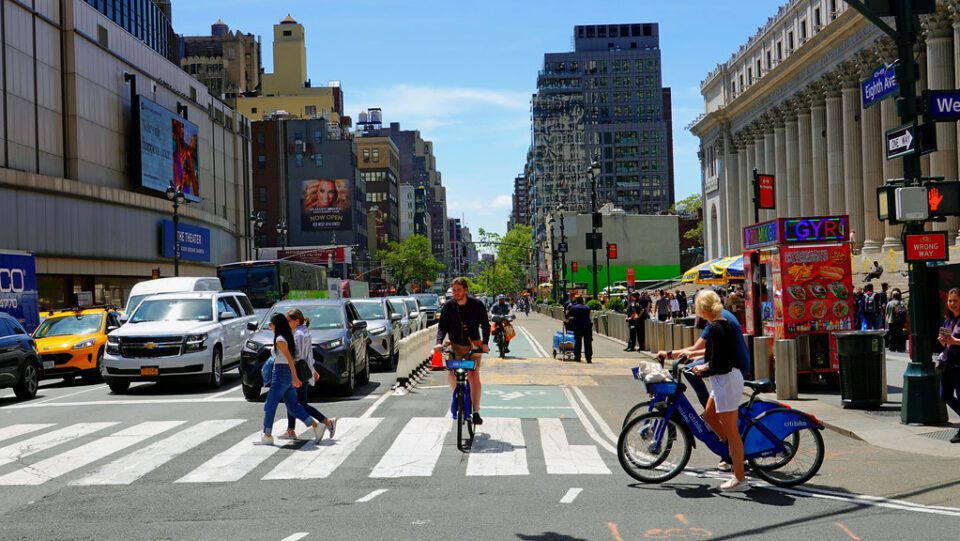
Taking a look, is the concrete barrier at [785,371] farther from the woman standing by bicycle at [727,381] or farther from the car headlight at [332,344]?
the woman standing by bicycle at [727,381]

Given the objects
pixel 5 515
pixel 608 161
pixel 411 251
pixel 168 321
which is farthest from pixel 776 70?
pixel 608 161

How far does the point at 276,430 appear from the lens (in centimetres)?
1341

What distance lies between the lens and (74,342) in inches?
912

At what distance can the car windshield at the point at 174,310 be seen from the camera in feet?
67.4

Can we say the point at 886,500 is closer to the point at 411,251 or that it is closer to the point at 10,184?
the point at 10,184

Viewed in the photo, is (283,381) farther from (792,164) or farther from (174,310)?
(792,164)

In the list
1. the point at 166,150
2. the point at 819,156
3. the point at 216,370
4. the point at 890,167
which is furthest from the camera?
the point at 166,150

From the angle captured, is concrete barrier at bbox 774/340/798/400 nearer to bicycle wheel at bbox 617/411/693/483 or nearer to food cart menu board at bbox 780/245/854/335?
food cart menu board at bbox 780/245/854/335

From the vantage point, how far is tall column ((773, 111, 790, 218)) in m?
73.2

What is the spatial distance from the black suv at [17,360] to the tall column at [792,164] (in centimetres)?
5973

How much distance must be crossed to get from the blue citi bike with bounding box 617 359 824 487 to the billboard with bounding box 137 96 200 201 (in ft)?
187

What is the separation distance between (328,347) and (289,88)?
148 m

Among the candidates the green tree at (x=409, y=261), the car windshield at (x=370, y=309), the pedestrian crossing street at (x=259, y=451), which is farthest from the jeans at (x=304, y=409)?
the green tree at (x=409, y=261)

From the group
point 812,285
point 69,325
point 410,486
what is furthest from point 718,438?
point 69,325
